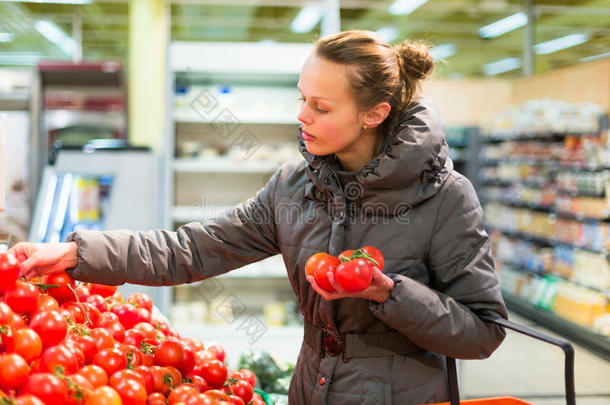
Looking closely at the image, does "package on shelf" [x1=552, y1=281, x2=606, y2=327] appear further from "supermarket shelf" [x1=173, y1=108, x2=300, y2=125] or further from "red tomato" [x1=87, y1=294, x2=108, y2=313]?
"red tomato" [x1=87, y1=294, x2=108, y2=313]

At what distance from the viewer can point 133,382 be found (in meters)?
1.35

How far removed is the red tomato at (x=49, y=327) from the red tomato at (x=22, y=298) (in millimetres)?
62

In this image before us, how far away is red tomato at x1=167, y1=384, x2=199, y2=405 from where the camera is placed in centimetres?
146

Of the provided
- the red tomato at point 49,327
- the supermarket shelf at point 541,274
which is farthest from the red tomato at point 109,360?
the supermarket shelf at point 541,274

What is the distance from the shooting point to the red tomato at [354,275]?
132 centimetres

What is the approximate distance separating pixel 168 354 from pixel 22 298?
0.43 meters

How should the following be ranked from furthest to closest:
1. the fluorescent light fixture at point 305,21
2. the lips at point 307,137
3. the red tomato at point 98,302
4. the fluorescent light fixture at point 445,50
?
the fluorescent light fixture at point 445,50
the fluorescent light fixture at point 305,21
the red tomato at point 98,302
the lips at point 307,137

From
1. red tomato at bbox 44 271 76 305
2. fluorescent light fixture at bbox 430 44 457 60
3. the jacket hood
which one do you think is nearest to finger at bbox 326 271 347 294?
the jacket hood

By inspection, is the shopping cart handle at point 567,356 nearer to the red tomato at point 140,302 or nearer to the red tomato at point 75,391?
the red tomato at point 75,391

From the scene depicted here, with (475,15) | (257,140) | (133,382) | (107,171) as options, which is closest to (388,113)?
(133,382)

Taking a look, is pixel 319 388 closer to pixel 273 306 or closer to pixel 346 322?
pixel 346 322

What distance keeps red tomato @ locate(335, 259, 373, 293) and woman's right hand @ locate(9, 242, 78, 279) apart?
29.3 inches

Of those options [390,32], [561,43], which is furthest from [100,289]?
[561,43]

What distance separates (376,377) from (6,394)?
868 millimetres
